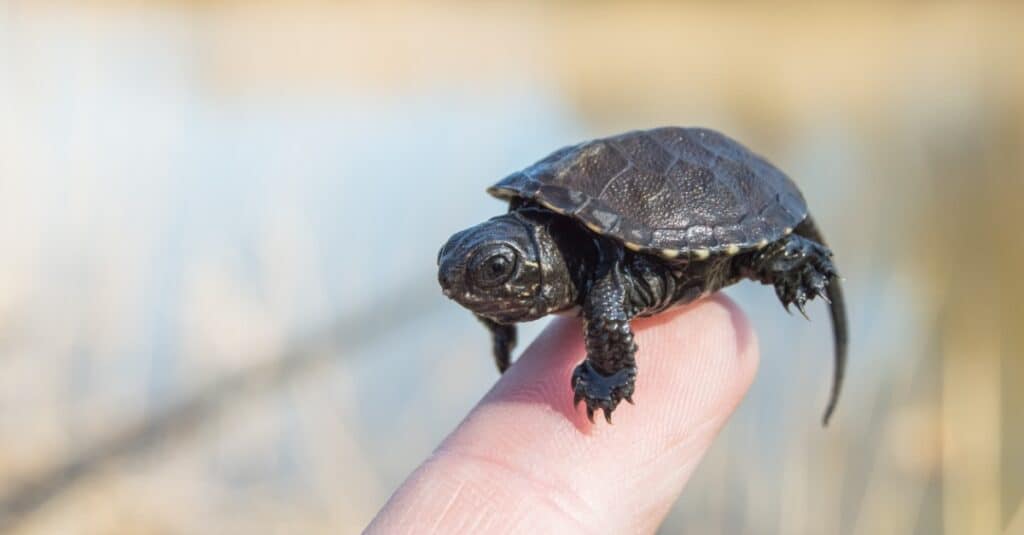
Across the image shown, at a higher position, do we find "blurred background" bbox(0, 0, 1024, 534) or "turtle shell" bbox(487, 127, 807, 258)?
"turtle shell" bbox(487, 127, 807, 258)

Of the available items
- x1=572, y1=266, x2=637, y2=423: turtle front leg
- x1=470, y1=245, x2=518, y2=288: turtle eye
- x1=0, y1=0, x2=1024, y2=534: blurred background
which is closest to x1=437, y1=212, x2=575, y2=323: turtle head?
x1=470, y1=245, x2=518, y2=288: turtle eye

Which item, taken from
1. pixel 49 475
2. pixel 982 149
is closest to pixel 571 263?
pixel 49 475

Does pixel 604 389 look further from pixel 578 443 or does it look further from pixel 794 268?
pixel 794 268

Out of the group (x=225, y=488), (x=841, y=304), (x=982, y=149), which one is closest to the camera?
(x=841, y=304)

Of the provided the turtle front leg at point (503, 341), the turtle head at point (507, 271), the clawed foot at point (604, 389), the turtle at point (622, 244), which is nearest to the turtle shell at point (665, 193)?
the turtle at point (622, 244)

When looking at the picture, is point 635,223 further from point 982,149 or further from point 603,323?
point 982,149

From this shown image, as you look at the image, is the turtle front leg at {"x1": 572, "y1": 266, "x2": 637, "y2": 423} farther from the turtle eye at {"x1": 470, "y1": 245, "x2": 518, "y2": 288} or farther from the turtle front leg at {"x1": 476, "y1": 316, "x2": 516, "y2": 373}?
the turtle front leg at {"x1": 476, "y1": 316, "x2": 516, "y2": 373}

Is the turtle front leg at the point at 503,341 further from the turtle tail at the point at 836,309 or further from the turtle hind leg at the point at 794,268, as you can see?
the turtle tail at the point at 836,309
